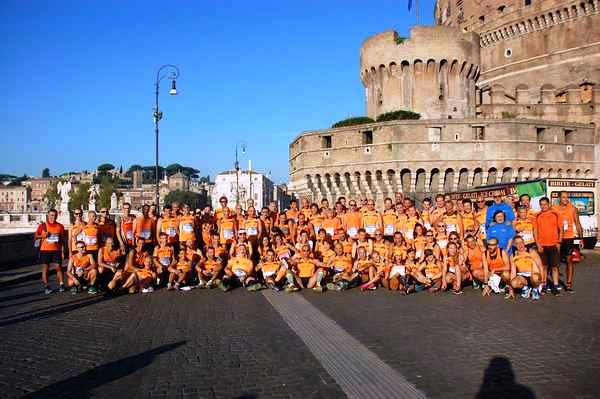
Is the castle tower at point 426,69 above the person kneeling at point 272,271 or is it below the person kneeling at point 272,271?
above

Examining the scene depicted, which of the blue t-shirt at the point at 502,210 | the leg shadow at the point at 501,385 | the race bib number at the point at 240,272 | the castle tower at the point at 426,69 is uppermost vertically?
the castle tower at the point at 426,69

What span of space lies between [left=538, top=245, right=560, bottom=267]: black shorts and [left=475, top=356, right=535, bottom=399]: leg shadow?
18.9ft

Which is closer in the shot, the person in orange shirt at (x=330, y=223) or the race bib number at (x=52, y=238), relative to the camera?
the race bib number at (x=52, y=238)

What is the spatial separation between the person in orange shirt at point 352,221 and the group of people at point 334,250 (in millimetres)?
39

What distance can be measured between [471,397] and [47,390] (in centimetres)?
419

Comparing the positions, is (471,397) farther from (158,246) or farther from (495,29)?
(495,29)

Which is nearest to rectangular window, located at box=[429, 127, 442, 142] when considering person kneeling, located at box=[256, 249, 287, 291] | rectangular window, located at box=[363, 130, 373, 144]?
rectangular window, located at box=[363, 130, 373, 144]

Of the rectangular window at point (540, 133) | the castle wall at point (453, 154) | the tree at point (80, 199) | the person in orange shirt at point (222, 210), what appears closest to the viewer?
the person in orange shirt at point (222, 210)

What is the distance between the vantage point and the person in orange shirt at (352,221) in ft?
43.2

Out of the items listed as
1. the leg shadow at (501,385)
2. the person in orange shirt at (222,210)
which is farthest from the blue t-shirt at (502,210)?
the person in orange shirt at (222,210)

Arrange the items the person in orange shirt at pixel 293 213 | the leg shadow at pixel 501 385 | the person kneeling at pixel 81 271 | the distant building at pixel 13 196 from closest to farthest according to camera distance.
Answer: the leg shadow at pixel 501 385
the person kneeling at pixel 81 271
the person in orange shirt at pixel 293 213
the distant building at pixel 13 196

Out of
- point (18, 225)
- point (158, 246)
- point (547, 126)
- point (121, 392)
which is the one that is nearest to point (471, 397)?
point (121, 392)

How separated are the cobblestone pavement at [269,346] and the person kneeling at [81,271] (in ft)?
2.11

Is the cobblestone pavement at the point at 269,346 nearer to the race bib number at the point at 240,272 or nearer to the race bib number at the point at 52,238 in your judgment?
the race bib number at the point at 240,272
